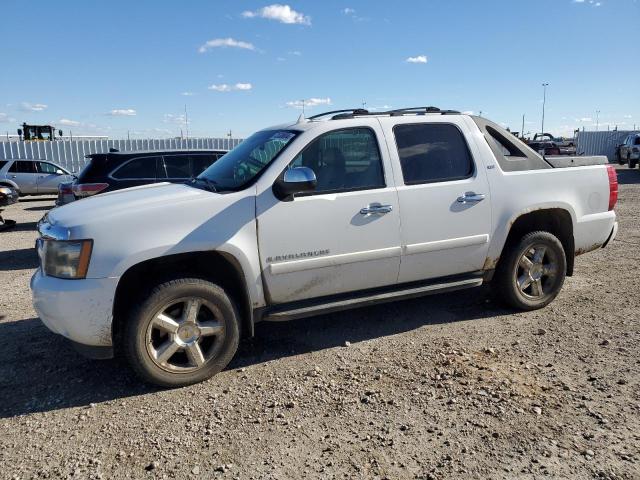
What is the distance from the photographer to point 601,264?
A: 669 cm

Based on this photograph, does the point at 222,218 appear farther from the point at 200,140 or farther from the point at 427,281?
the point at 200,140

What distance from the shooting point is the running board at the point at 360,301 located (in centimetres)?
386

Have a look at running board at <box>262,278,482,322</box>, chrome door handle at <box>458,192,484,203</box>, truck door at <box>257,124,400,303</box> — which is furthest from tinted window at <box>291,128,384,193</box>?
running board at <box>262,278,482,322</box>

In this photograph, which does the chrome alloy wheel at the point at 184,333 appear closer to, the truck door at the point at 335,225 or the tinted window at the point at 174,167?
the truck door at the point at 335,225

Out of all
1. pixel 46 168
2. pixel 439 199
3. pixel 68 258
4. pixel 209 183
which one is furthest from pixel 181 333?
pixel 46 168

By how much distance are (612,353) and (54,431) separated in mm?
4071

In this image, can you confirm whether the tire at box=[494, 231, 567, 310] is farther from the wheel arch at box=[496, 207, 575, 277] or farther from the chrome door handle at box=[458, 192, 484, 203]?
the chrome door handle at box=[458, 192, 484, 203]

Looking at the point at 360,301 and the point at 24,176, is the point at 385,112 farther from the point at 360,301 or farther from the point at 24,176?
the point at 24,176

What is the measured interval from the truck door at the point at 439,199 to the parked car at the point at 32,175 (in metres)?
16.3

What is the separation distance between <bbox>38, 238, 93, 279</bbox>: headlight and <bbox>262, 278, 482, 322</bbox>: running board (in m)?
1.33

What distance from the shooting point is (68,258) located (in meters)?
3.34

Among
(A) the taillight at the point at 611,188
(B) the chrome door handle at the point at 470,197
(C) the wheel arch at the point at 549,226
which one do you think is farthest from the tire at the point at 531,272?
(A) the taillight at the point at 611,188

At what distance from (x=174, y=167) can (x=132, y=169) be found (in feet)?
2.27

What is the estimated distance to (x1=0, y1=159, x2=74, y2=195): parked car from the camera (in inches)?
693
